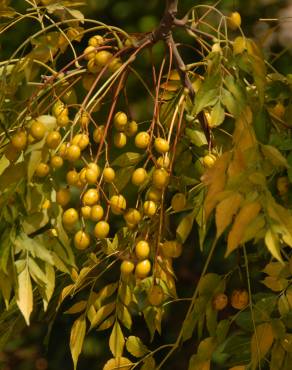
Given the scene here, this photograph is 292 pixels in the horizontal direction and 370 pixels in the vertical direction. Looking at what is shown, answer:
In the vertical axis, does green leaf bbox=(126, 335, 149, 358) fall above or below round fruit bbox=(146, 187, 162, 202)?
below

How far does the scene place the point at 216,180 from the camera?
1153 mm

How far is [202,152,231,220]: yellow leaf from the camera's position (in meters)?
1.14

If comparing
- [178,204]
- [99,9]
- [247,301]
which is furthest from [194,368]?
[99,9]

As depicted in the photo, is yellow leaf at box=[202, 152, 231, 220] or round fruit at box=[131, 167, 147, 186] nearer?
yellow leaf at box=[202, 152, 231, 220]

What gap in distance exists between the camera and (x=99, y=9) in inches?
102

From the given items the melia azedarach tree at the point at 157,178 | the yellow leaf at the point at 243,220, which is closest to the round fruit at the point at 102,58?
the melia azedarach tree at the point at 157,178

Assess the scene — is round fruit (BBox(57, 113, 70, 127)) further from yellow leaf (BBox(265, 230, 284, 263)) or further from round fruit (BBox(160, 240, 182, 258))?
yellow leaf (BBox(265, 230, 284, 263))

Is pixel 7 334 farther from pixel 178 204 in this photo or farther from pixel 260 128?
pixel 260 128

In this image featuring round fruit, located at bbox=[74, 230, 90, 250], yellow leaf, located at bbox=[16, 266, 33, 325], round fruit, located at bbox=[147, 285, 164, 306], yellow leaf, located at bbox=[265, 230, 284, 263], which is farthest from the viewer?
round fruit, located at bbox=[147, 285, 164, 306]

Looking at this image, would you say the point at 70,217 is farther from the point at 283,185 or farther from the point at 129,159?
the point at 283,185

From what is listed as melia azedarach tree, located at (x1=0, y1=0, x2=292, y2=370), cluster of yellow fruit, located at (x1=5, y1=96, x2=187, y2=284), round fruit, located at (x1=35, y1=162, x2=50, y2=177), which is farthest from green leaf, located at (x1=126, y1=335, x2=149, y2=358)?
round fruit, located at (x1=35, y1=162, x2=50, y2=177)

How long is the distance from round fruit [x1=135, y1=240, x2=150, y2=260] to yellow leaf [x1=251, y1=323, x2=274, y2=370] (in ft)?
0.61

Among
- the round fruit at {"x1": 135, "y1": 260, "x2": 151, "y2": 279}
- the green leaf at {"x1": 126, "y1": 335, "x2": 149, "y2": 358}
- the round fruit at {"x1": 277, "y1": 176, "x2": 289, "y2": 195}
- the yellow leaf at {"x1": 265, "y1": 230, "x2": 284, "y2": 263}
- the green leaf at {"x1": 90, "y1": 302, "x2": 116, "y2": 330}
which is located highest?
the yellow leaf at {"x1": 265, "y1": 230, "x2": 284, "y2": 263}

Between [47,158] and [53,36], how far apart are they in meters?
0.21
